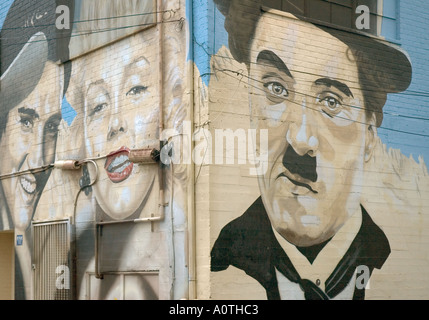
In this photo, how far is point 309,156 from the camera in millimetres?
12617

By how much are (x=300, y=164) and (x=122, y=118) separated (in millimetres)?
3376

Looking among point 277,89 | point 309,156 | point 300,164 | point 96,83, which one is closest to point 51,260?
point 96,83

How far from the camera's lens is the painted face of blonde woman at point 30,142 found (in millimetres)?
14945

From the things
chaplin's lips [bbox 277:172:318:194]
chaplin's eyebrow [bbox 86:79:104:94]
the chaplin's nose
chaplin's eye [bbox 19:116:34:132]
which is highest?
chaplin's eyebrow [bbox 86:79:104:94]

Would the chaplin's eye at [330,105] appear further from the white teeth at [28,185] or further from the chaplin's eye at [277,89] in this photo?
the white teeth at [28,185]

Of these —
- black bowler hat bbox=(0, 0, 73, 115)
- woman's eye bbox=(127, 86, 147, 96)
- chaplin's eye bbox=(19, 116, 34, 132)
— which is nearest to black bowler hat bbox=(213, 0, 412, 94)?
woman's eye bbox=(127, 86, 147, 96)

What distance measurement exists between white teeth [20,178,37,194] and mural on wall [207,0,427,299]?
5.73 meters

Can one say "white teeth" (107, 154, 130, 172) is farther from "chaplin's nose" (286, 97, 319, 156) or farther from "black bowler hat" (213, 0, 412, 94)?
"chaplin's nose" (286, 97, 319, 156)

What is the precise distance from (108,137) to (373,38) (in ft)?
18.3

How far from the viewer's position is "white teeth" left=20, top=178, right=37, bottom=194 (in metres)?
15.3

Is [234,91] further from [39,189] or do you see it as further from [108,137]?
[39,189]

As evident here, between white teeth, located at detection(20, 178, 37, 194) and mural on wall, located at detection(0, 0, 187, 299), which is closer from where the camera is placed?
mural on wall, located at detection(0, 0, 187, 299)

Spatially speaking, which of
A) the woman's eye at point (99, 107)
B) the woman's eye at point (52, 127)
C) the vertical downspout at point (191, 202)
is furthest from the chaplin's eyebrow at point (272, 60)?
the woman's eye at point (52, 127)

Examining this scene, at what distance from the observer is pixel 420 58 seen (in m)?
14.7
